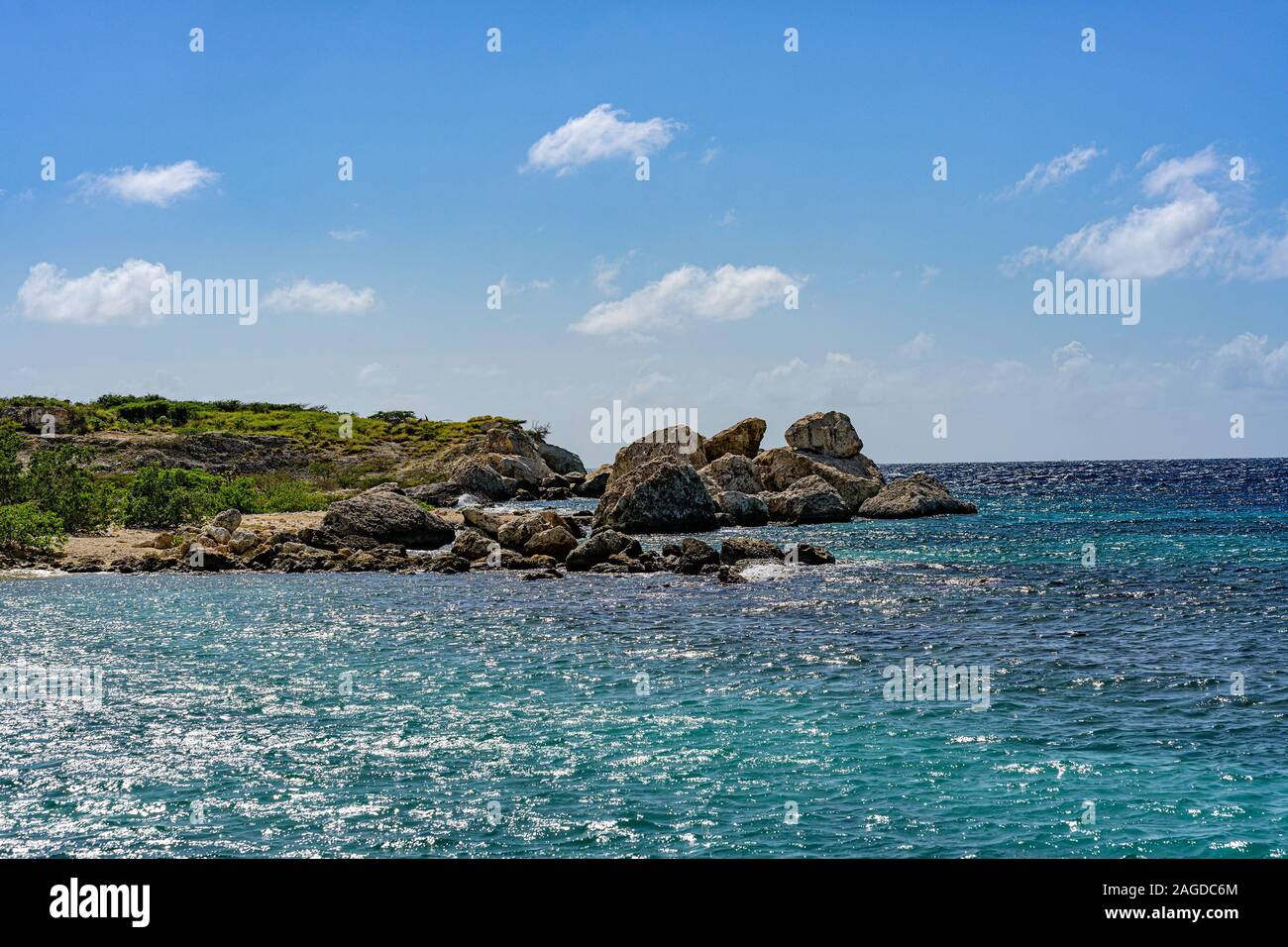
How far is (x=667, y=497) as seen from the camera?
191ft

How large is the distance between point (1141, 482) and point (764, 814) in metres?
131

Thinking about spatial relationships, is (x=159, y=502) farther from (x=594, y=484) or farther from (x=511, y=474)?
(x=594, y=484)

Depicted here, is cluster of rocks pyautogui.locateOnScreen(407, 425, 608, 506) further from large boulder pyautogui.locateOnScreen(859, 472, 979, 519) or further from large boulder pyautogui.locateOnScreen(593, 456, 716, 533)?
large boulder pyautogui.locateOnScreen(859, 472, 979, 519)

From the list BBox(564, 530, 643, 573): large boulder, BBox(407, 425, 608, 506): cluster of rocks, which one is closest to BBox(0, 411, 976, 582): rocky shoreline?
BBox(564, 530, 643, 573): large boulder

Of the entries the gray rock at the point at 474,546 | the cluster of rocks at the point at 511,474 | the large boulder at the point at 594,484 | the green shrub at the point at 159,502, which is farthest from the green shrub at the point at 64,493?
the large boulder at the point at 594,484

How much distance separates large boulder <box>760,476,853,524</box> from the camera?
6625cm

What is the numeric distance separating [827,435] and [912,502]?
10081 mm

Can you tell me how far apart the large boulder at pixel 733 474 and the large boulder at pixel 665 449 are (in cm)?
715

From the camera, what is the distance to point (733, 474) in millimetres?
72875

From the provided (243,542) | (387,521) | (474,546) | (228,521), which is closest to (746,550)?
(474,546)

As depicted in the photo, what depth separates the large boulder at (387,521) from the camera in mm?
46438

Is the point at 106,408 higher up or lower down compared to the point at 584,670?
higher up
